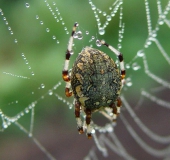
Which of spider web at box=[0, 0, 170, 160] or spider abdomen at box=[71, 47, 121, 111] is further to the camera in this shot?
spider web at box=[0, 0, 170, 160]

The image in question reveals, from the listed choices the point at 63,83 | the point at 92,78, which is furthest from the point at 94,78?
the point at 63,83

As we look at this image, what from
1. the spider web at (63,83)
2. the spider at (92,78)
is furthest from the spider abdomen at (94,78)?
the spider web at (63,83)

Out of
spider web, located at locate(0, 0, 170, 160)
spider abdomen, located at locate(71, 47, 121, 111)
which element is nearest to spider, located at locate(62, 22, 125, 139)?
spider abdomen, located at locate(71, 47, 121, 111)

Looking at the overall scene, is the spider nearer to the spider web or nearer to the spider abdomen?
the spider abdomen

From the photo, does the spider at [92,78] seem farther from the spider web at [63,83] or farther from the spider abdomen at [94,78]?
the spider web at [63,83]

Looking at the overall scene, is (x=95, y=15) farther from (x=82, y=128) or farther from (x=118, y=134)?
(x=82, y=128)
